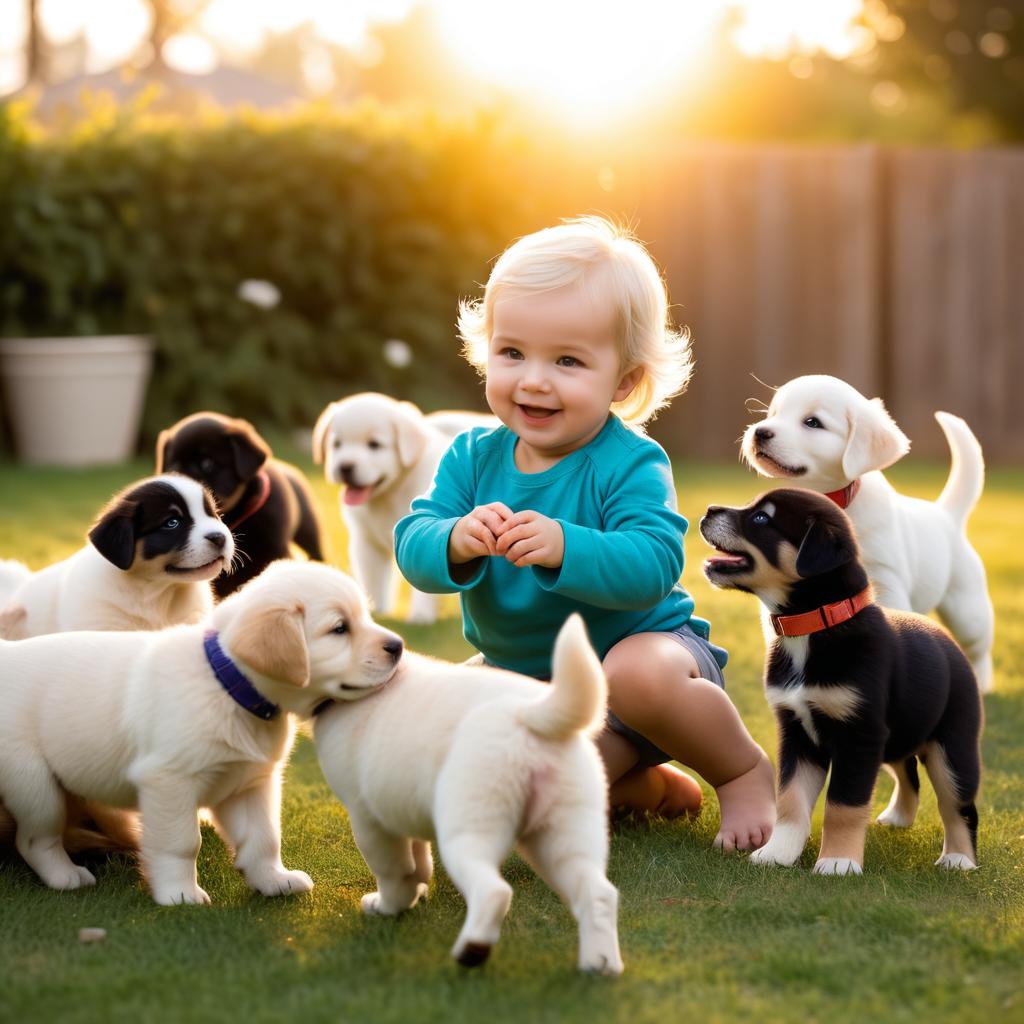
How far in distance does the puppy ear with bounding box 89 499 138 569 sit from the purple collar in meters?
0.96

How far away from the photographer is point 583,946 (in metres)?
2.60

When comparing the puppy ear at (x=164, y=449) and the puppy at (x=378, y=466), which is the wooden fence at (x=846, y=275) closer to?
the puppy at (x=378, y=466)

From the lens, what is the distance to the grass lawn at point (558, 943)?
8.21 feet

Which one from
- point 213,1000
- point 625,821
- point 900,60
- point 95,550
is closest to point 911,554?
point 625,821

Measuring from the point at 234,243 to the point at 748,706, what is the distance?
865 cm

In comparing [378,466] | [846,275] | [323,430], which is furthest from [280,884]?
[846,275]

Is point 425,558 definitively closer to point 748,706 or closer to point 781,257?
point 748,706

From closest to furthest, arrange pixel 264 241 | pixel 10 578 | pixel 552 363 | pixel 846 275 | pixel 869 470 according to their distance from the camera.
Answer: pixel 552 363, pixel 10 578, pixel 869 470, pixel 264 241, pixel 846 275

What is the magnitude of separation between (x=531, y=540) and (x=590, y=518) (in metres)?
0.39

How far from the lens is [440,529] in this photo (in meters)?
3.51

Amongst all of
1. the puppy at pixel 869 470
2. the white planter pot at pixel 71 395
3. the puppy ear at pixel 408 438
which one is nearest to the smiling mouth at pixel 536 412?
the puppy at pixel 869 470

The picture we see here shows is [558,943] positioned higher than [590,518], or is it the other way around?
[590,518]

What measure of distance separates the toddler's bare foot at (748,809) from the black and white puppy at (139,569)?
1569 mm

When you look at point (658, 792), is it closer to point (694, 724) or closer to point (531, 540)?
point (694, 724)
